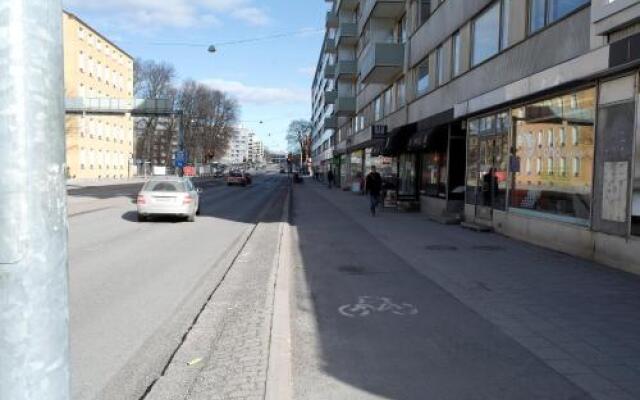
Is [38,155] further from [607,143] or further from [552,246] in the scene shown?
[552,246]

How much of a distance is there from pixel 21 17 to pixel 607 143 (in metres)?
11.4

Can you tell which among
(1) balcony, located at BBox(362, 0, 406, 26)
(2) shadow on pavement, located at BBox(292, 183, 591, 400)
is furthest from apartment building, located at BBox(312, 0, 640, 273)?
(2) shadow on pavement, located at BBox(292, 183, 591, 400)

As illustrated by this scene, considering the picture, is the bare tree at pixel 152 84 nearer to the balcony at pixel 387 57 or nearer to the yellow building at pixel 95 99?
the yellow building at pixel 95 99

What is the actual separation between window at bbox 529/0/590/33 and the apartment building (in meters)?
0.03

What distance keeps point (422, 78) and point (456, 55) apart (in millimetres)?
5109

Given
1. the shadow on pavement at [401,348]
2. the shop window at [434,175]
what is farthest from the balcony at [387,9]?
the shadow on pavement at [401,348]

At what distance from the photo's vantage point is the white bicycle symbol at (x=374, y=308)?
7.41m

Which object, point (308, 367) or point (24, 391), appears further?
point (308, 367)

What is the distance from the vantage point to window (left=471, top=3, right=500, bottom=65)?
17781mm

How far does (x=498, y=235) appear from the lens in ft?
54.1

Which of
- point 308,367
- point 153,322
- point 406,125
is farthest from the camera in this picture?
point 406,125

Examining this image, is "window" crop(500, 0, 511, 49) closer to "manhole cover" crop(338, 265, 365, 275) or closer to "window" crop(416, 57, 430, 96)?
"window" crop(416, 57, 430, 96)

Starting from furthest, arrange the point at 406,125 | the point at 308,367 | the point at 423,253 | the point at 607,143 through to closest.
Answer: the point at 406,125 → the point at 423,253 → the point at 607,143 → the point at 308,367

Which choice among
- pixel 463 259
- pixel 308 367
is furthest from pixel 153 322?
pixel 463 259
